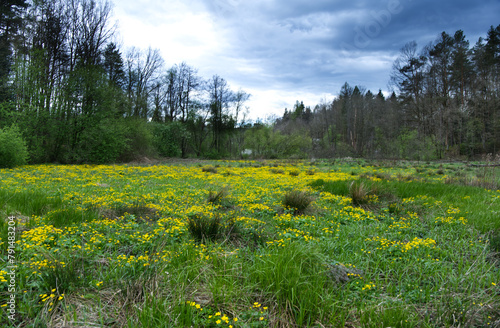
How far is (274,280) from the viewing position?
93.7 inches

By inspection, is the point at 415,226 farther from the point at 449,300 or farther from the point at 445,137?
the point at 445,137

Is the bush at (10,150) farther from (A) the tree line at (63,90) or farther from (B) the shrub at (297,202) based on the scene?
(B) the shrub at (297,202)

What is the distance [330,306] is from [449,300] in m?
1.05

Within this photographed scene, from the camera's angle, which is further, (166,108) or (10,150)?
(166,108)

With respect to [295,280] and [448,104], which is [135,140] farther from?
[448,104]

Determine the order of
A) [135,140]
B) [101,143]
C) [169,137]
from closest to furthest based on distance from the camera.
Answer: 1. [101,143]
2. [135,140]
3. [169,137]

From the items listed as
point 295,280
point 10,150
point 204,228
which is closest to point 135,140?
point 10,150

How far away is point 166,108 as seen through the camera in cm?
3756

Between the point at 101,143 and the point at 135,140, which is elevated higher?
the point at 135,140

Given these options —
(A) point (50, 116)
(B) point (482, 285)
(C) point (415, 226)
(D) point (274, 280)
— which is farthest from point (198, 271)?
(A) point (50, 116)

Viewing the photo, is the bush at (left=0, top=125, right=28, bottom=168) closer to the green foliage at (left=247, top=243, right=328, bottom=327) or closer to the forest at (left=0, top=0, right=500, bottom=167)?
the forest at (left=0, top=0, right=500, bottom=167)

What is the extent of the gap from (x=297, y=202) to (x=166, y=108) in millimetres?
36061

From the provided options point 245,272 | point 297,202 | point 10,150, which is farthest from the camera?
point 10,150

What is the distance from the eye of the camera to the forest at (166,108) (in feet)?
58.4
